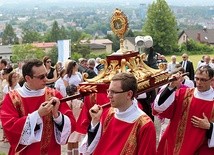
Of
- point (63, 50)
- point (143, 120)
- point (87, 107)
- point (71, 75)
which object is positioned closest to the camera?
point (143, 120)

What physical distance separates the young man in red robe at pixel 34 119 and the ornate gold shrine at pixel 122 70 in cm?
70

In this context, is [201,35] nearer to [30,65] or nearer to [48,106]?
[30,65]

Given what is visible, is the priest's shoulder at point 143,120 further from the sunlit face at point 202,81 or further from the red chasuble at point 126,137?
the sunlit face at point 202,81

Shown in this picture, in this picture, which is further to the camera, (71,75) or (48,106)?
(71,75)

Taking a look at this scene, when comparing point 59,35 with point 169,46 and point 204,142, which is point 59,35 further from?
point 204,142

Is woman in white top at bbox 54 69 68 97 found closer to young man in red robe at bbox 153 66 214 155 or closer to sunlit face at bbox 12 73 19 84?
sunlit face at bbox 12 73 19 84

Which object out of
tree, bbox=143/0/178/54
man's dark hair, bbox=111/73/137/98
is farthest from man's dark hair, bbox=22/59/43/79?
tree, bbox=143/0/178/54

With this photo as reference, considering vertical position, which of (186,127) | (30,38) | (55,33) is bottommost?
(30,38)

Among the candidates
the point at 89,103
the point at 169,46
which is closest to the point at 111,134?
the point at 89,103

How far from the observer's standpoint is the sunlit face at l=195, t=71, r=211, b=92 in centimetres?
502

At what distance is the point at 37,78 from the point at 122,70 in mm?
1297

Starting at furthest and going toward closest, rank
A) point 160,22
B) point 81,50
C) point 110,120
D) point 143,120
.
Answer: point 81,50 → point 160,22 → point 110,120 → point 143,120

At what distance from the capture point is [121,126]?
13.3 ft

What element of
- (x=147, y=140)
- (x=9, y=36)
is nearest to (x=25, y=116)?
(x=147, y=140)
